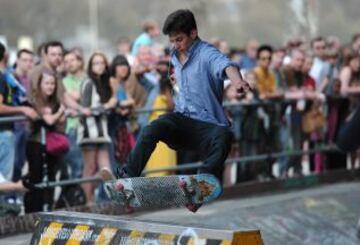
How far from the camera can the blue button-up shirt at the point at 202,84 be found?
1122 cm

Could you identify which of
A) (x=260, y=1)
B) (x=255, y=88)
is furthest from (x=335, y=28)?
(x=255, y=88)

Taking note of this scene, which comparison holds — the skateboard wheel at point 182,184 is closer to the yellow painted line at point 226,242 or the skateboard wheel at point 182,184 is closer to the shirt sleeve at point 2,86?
the yellow painted line at point 226,242

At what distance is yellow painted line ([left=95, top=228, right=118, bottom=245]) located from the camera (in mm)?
9828

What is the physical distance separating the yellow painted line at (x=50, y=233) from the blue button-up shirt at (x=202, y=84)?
5.81ft

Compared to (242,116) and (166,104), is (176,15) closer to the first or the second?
(166,104)

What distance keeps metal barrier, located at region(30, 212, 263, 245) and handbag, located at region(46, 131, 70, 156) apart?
3931mm

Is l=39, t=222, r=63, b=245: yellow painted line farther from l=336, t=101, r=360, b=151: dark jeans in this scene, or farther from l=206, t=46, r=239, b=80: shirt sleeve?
l=336, t=101, r=360, b=151: dark jeans

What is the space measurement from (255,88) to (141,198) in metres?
6.75

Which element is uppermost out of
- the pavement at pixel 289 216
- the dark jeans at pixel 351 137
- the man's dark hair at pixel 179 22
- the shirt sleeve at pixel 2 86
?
the man's dark hair at pixel 179 22

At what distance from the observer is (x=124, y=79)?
16.1 m

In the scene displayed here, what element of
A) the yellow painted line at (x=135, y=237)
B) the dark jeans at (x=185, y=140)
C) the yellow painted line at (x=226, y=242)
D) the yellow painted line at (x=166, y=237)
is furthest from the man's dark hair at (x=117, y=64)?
the yellow painted line at (x=226, y=242)

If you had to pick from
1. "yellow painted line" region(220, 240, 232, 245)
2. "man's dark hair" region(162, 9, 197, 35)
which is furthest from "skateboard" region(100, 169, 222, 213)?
"yellow painted line" region(220, 240, 232, 245)

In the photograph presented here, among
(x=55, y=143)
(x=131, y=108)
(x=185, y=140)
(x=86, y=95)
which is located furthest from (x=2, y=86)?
(x=185, y=140)

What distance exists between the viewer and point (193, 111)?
11.3 metres
